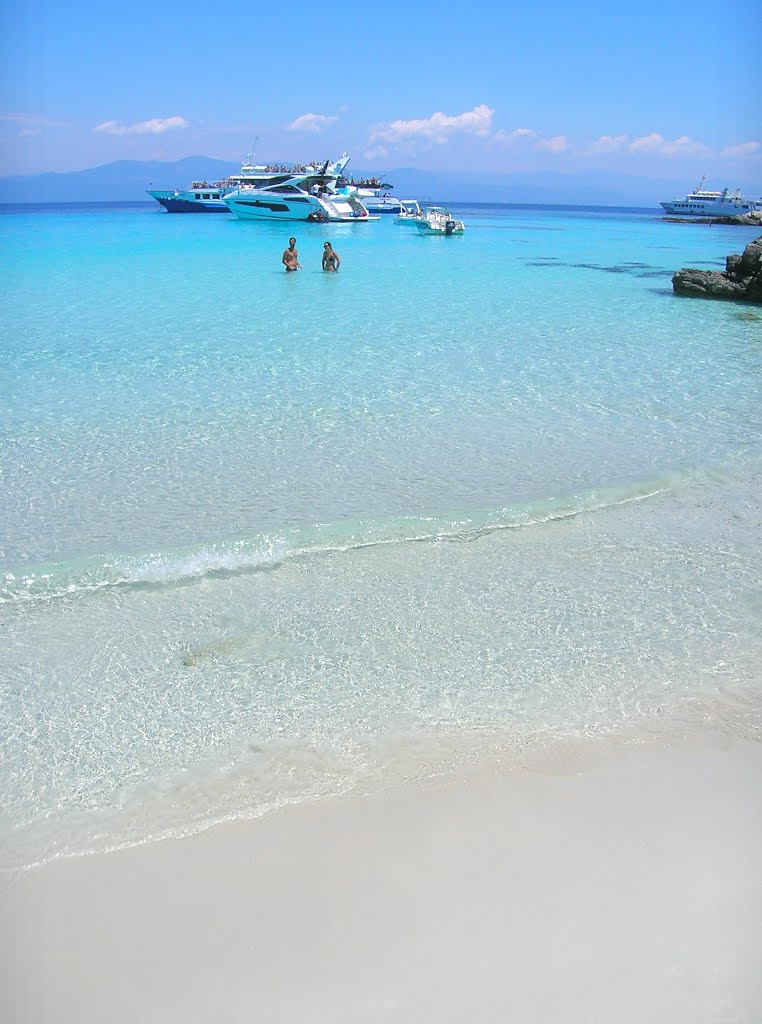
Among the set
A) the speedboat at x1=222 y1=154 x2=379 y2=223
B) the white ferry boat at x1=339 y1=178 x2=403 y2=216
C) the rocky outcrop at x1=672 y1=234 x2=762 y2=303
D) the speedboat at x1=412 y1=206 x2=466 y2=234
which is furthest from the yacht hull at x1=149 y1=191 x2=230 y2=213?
the rocky outcrop at x1=672 y1=234 x2=762 y2=303

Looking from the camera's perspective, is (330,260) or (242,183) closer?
(330,260)

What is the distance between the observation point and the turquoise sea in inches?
152

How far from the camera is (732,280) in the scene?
69.9 feet

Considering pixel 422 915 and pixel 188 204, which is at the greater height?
pixel 422 915

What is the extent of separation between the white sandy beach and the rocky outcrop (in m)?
20.2

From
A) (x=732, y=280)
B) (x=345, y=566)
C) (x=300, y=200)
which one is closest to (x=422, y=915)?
(x=345, y=566)

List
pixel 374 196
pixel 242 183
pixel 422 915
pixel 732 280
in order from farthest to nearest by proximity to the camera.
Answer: pixel 374 196, pixel 242 183, pixel 732 280, pixel 422 915

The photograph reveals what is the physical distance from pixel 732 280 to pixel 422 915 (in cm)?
2209

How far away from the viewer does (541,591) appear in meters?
5.48

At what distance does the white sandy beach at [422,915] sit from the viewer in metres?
2.55

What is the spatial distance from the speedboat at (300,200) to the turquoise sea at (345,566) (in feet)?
181

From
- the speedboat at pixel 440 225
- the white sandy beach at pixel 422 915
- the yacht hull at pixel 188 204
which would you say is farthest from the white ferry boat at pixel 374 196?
the white sandy beach at pixel 422 915

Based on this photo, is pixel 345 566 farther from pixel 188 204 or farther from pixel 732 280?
pixel 188 204

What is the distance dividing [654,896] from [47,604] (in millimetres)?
4154
